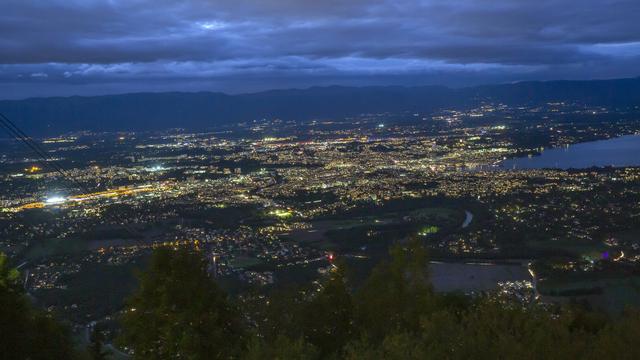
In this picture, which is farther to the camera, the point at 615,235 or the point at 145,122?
the point at 145,122

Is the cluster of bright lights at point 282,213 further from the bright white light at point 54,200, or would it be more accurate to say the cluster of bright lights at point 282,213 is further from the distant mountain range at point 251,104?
the distant mountain range at point 251,104

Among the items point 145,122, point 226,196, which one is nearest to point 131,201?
point 226,196

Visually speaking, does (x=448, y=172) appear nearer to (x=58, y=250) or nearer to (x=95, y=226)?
(x=95, y=226)

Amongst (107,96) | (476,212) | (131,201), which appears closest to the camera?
(476,212)

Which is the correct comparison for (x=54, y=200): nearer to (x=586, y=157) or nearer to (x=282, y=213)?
(x=282, y=213)

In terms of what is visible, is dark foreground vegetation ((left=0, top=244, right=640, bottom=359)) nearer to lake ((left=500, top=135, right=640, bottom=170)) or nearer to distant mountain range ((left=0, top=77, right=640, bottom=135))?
lake ((left=500, top=135, right=640, bottom=170))

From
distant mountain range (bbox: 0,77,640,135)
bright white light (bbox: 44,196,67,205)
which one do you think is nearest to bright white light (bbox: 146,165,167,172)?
bright white light (bbox: 44,196,67,205)
